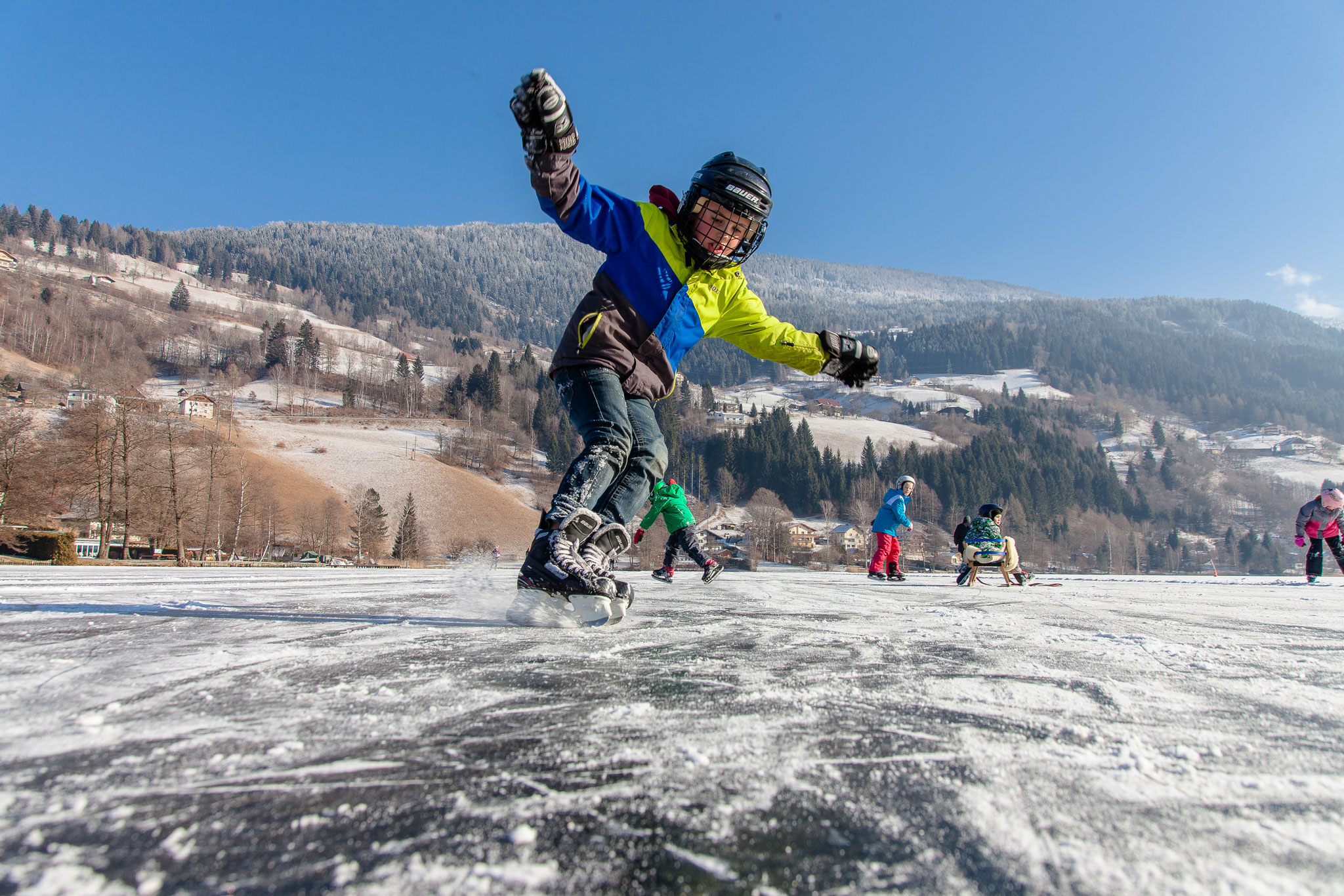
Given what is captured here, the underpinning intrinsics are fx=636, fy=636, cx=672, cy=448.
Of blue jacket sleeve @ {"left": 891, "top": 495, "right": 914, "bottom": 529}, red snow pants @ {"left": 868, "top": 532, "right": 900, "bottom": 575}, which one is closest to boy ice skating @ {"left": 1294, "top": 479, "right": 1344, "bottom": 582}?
blue jacket sleeve @ {"left": 891, "top": 495, "right": 914, "bottom": 529}

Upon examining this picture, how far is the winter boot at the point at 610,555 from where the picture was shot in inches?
90.0

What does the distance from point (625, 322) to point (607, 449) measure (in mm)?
A: 565

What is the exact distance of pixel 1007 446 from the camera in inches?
3639

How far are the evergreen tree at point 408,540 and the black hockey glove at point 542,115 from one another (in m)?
43.1

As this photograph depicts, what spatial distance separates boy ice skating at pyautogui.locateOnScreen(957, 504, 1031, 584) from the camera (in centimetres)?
820

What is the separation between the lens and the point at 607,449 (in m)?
2.51

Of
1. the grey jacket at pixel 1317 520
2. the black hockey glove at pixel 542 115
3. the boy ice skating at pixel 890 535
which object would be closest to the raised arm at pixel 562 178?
the black hockey glove at pixel 542 115

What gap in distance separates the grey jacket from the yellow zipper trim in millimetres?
10810

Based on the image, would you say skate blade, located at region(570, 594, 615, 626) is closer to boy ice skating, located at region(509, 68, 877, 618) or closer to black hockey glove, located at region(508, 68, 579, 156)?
boy ice skating, located at region(509, 68, 877, 618)

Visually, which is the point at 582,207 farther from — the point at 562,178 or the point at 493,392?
the point at 493,392

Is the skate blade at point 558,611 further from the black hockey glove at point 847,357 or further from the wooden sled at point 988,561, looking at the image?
the wooden sled at point 988,561

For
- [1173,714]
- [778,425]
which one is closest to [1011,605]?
[1173,714]

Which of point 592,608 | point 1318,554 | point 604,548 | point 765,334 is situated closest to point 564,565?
point 592,608

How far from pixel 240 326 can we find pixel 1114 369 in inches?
7670
